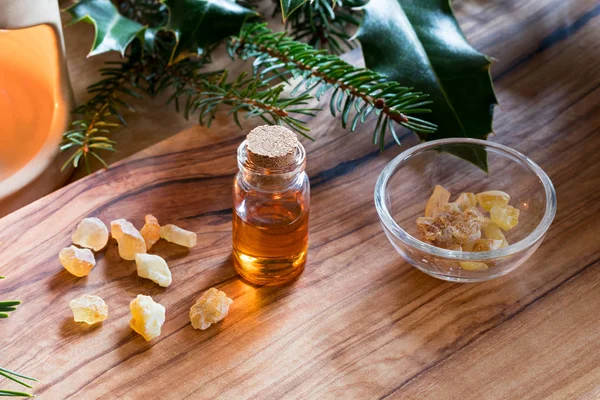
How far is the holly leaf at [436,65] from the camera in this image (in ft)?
2.38

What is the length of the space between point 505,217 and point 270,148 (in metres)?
0.23

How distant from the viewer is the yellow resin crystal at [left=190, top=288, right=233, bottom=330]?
0.61 metres

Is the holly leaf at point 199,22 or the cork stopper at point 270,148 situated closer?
the cork stopper at point 270,148

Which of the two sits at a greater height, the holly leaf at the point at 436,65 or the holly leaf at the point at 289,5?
the holly leaf at the point at 289,5

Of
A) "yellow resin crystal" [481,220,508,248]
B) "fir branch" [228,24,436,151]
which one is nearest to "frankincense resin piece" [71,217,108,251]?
"fir branch" [228,24,436,151]

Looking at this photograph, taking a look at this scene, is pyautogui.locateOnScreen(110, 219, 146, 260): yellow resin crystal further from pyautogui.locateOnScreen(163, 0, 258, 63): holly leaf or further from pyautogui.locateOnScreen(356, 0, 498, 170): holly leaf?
pyautogui.locateOnScreen(356, 0, 498, 170): holly leaf

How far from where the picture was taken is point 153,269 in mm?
638

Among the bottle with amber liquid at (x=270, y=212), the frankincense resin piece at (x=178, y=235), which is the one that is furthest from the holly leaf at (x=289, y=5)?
the frankincense resin piece at (x=178, y=235)

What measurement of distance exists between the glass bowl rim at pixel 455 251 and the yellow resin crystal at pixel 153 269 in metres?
0.18

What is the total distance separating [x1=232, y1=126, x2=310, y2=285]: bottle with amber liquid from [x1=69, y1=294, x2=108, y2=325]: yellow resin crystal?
0.39 ft

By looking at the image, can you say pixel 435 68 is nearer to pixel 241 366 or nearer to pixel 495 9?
pixel 495 9

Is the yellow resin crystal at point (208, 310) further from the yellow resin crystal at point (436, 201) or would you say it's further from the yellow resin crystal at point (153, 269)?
the yellow resin crystal at point (436, 201)

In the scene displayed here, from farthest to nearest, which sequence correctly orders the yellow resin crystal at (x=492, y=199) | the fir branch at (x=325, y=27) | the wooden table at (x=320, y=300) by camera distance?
the fir branch at (x=325, y=27) < the yellow resin crystal at (x=492, y=199) < the wooden table at (x=320, y=300)

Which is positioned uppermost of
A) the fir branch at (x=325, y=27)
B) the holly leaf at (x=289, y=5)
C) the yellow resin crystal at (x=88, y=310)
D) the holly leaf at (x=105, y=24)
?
the holly leaf at (x=289, y=5)
